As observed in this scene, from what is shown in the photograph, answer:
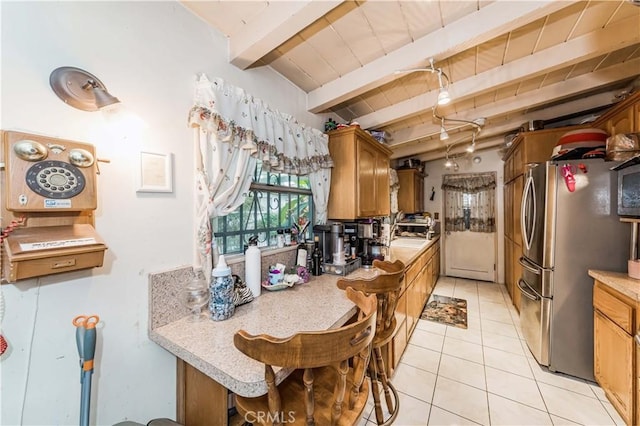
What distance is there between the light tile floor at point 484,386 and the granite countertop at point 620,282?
0.88 m

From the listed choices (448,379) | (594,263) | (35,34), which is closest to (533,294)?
(594,263)

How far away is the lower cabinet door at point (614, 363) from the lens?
139 cm

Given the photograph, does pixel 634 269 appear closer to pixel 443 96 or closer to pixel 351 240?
pixel 443 96

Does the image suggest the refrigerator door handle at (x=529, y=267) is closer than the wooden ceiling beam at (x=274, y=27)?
No

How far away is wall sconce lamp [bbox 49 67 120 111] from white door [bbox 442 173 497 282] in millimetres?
5152

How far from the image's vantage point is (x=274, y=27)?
1.21 m

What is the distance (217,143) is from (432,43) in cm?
146

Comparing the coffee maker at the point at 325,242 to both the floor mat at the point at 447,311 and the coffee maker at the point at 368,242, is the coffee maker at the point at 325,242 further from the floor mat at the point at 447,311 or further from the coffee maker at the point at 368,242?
the floor mat at the point at 447,311

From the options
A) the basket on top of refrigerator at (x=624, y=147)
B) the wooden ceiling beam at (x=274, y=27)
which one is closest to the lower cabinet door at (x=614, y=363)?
the basket on top of refrigerator at (x=624, y=147)

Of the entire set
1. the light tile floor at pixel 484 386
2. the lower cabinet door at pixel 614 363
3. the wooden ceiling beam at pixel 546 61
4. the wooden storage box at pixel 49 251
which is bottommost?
the light tile floor at pixel 484 386

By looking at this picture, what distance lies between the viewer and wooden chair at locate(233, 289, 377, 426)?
675mm

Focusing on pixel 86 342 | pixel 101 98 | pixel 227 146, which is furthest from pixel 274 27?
pixel 86 342

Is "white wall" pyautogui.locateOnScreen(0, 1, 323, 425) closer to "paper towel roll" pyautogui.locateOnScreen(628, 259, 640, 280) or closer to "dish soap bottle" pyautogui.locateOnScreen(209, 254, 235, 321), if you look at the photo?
"dish soap bottle" pyautogui.locateOnScreen(209, 254, 235, 321)

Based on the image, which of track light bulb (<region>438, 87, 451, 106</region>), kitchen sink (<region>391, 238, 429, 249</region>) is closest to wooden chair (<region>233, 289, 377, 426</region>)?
track light bulb (<region>438, 87, 451, 106</region>)
